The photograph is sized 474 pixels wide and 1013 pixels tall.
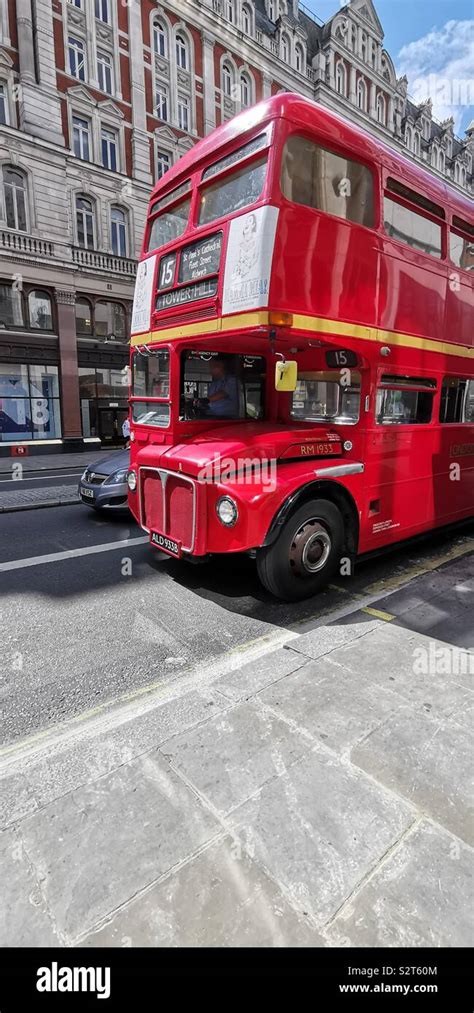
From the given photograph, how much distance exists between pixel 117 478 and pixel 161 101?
81.4 ft

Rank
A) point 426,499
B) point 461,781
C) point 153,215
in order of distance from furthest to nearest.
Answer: point 426,499 → point 153,215 → point 461,781

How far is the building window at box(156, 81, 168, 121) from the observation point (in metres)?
23.9

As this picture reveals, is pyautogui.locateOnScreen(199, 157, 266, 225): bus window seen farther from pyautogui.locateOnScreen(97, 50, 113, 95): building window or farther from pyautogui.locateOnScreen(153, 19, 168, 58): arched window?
pyautogui.locateOnScreen(153, 19, 168, 58): arched window

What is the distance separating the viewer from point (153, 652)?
13.7 feet

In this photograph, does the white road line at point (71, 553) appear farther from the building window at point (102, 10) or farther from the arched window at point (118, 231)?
the building window at point (102, 10)

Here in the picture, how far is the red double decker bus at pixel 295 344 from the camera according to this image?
4551 mm

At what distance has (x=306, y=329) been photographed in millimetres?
4645

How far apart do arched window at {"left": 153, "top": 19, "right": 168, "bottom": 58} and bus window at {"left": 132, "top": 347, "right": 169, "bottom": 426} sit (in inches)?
1040

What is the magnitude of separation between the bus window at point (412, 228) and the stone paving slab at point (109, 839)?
568 centimetres

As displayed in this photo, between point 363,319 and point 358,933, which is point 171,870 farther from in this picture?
point 363,319

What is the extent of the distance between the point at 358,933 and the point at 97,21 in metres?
31.0

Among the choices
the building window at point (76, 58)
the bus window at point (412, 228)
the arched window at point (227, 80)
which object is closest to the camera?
the bus window at point (412, 228)

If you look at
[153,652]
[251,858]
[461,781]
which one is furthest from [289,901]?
[153,652]

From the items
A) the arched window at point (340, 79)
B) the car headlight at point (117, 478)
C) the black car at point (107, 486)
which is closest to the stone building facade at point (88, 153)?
the arched window at point (340, 79)
